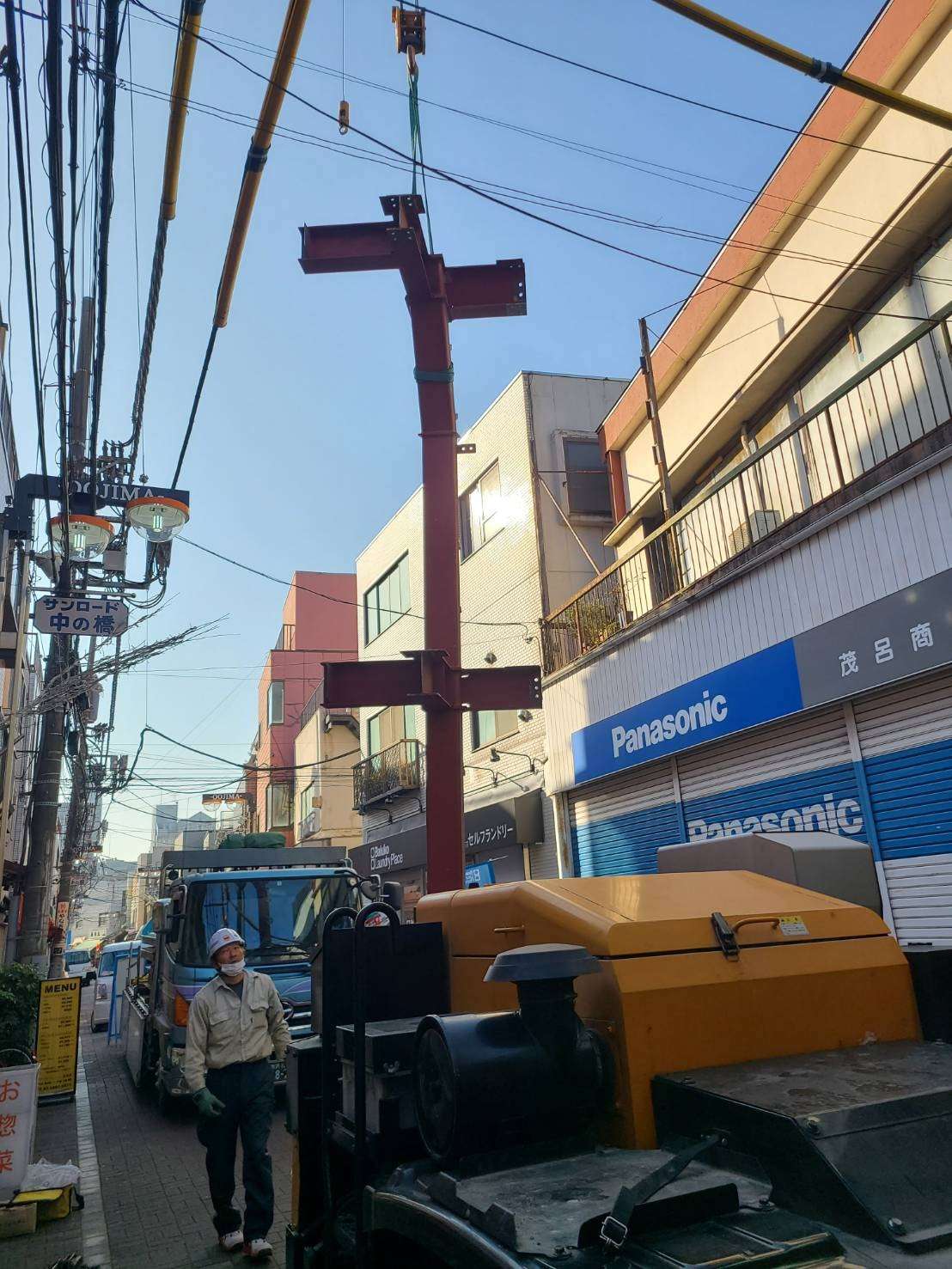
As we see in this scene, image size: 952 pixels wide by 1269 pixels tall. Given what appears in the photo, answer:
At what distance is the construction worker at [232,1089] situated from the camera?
17.2 feet

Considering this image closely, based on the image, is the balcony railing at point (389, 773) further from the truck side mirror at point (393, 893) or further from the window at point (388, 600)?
the truck side mirror at point (393, 893)

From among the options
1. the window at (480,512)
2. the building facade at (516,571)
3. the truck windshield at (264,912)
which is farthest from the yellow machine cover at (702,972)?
the window at (480,512)

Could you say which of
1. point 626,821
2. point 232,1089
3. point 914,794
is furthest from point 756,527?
point 232,1089

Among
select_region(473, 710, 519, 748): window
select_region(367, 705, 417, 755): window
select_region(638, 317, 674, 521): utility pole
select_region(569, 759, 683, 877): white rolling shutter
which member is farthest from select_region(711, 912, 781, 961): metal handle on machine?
select_region(367, 705, 417, 755): window

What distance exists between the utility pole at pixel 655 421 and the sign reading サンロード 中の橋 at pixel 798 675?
3.04 metres

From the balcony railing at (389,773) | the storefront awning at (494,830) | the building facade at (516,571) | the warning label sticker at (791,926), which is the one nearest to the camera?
the warning label sticker at (791,926)

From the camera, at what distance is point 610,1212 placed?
191 cm

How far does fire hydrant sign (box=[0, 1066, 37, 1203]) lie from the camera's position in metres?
6.16

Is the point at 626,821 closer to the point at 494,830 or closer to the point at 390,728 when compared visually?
the point at 494,830

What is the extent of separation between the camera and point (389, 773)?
25.0 m

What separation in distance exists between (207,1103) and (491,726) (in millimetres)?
15100

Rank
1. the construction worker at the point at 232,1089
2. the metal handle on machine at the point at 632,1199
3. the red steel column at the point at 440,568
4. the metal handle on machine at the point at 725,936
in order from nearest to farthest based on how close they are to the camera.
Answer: the metal handle on machine at the point at 632,1199 → the metal handle on machine at the point at 725,936 → the construction worker at the point at 232,1089 → the red steel column at the point at 440,568

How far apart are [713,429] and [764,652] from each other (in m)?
4.46

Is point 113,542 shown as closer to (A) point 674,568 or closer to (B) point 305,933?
(B) point 305,933
